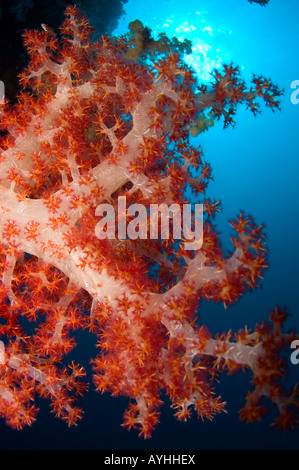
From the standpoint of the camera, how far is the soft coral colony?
7.73 ft

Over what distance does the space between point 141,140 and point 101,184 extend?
23.7 inches

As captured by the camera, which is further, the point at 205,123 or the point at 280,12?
the point at 280,12

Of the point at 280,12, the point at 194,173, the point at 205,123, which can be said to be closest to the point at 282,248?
the point at 280,12

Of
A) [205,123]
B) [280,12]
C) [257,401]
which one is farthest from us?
[280,12]

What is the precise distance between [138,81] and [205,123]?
4.04 m

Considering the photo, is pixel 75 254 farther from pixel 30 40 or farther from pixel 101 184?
pixel 30 40

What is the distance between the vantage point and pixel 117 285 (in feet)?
9.14

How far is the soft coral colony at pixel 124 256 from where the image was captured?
2.36 m

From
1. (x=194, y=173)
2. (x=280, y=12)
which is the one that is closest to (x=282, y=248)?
(x=280, y=12)

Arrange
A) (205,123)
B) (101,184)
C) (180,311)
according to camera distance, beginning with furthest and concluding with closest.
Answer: (205,123), (101,184), (180,311)

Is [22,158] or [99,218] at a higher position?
[22,158]

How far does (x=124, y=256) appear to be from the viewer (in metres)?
3.03

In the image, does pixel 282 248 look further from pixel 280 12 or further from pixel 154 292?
pixel 154 292

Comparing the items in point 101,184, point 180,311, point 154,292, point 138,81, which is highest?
point 138,81
